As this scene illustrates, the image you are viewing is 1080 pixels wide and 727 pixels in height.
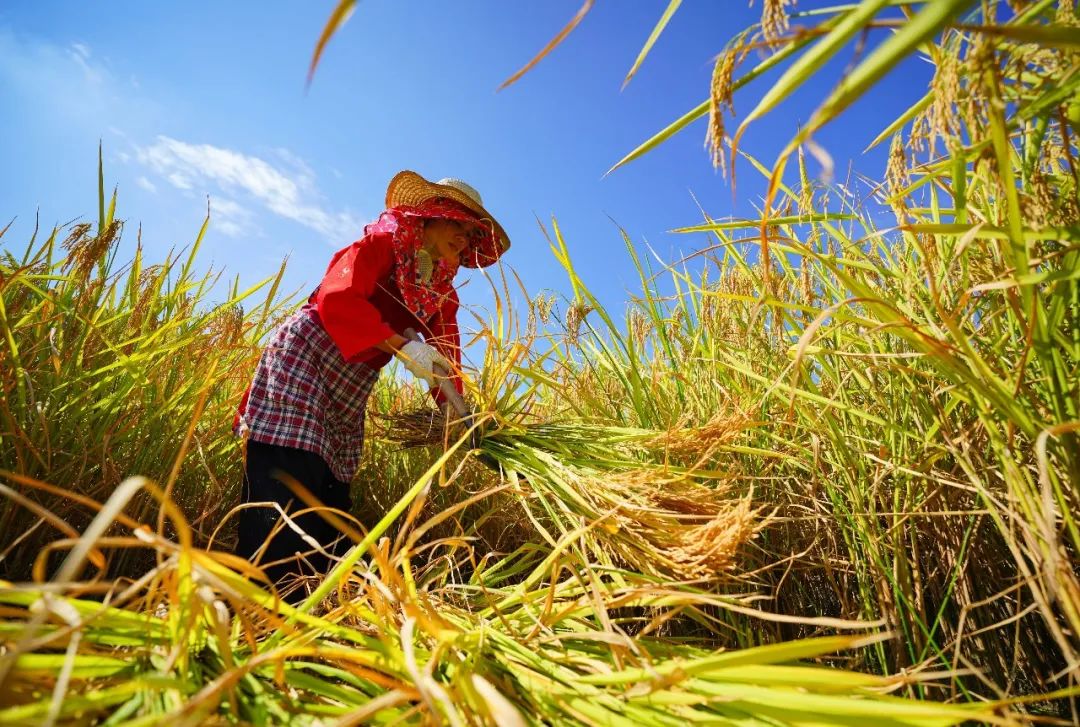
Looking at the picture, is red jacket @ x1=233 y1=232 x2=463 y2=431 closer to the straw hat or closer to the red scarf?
the red scarf

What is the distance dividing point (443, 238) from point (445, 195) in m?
0.17

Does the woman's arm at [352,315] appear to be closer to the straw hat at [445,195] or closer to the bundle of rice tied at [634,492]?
the bundle of rice tied at [634,492]

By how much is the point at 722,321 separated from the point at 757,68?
1183 millimetres

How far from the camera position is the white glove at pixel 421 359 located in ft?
5.47

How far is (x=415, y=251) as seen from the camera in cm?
197

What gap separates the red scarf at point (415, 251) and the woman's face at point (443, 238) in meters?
0.03

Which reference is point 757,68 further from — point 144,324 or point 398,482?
point 398,482

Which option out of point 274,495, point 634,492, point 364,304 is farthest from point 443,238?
point 634,492

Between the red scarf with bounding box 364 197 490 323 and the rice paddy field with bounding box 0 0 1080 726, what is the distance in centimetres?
46

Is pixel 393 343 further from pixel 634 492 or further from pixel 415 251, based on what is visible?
pixel 634 492

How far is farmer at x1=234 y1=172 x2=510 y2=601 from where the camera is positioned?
5.65ft

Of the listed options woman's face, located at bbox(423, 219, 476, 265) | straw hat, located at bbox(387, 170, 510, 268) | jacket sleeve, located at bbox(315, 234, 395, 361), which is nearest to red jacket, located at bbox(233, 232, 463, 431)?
jacket sleeve, located at bbox(315, 234, 395, 361)

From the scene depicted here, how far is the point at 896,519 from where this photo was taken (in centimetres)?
94

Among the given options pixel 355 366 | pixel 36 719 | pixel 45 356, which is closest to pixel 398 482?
pixel 355 366
